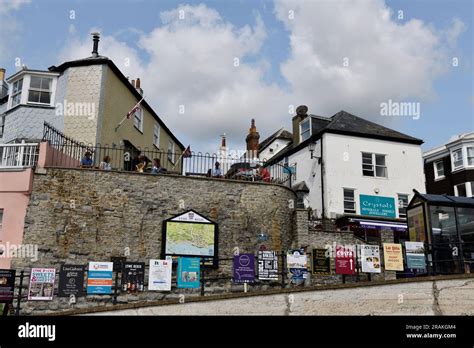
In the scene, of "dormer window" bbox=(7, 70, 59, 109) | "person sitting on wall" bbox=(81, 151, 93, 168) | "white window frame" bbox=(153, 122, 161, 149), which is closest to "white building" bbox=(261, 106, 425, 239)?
"white window frame" bbox=(153, 122, 161, 149)

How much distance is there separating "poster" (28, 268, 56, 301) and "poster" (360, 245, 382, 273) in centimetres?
926

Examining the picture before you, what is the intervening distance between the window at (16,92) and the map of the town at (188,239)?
981 cm

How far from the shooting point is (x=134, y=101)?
979 inches

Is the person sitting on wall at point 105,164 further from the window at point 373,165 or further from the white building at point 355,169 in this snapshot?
the window at point 373,165

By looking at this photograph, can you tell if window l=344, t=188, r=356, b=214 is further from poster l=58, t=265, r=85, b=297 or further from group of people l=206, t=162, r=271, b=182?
poster l=58, t=265, r=85, b=297

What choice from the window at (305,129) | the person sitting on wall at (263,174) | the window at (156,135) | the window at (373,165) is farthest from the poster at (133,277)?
the window at (305,129)

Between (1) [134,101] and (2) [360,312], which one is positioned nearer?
(2) [360,312]

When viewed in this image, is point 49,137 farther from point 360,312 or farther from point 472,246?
point 472,246

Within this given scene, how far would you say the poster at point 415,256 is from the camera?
15961 millimetres

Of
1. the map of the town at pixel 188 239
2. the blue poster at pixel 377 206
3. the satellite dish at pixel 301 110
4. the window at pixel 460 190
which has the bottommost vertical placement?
the map of the town at pixel 188 239

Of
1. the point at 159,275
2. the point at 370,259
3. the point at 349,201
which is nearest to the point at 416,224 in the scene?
the point at 370,259

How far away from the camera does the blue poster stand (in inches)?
1070
